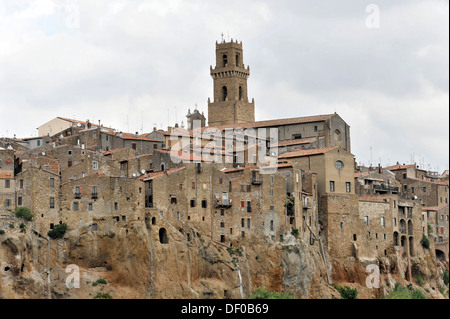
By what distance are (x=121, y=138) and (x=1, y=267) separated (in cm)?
3100

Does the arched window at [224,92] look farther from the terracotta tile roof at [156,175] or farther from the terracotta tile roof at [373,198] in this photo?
the terracotta tile roof at [156,175]

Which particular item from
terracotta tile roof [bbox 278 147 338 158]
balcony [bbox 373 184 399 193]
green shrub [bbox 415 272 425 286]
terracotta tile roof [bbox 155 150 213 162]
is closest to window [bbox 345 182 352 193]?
terracotta tile roof [bbox 278 147 338 158]

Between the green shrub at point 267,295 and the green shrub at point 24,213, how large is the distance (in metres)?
21.0

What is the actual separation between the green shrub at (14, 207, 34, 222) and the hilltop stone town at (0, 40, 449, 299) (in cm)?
24

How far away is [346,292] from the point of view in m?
111

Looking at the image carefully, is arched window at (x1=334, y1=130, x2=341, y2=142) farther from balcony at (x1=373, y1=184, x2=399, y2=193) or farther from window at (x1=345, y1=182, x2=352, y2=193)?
window at (x1=345, y1=182, x2=352, y2=193)

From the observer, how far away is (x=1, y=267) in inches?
3578

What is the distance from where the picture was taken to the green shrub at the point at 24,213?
95312 mm

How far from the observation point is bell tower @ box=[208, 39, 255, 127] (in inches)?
5645

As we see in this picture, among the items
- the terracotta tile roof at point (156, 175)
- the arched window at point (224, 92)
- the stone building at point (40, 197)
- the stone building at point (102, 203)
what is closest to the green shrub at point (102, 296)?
the stone building at point (102, 203)

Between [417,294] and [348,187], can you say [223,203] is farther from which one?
[417,294]
